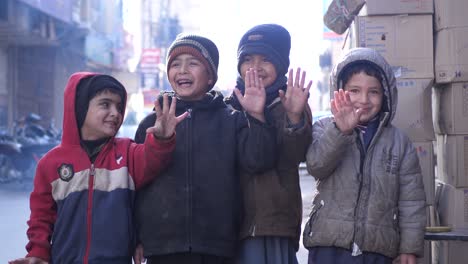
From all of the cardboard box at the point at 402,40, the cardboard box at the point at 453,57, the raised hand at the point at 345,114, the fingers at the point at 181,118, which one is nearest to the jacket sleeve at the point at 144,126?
the fingers at the point at 181,118

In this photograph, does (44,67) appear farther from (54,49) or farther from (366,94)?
(366,94)

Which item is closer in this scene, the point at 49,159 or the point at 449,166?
the point at 49,159

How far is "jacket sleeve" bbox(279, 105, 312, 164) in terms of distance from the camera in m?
2.88

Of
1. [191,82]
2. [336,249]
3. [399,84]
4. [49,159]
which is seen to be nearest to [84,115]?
[49,159]

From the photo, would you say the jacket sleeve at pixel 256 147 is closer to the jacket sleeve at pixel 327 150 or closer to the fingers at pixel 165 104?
the jacket sleeve at pixel 327 150

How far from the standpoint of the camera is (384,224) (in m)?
2.90

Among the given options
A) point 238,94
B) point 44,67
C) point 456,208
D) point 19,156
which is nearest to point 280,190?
point 238,94

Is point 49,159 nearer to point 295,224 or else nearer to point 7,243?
point 295,224

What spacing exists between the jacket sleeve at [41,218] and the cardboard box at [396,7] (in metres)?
2.09

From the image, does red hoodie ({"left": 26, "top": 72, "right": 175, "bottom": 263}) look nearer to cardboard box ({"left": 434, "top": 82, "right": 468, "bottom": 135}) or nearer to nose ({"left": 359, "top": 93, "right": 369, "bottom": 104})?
nose ({"left": 359, "top": 93, "right": 369, "bottom": 104})

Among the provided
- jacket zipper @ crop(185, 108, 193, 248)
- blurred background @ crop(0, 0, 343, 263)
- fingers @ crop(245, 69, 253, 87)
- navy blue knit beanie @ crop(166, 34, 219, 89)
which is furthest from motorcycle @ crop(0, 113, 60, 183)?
fingers @ crop(245, 69, 253, 87)

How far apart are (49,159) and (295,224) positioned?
1.11 m

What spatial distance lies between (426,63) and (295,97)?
4.27ft

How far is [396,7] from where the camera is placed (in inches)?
154
